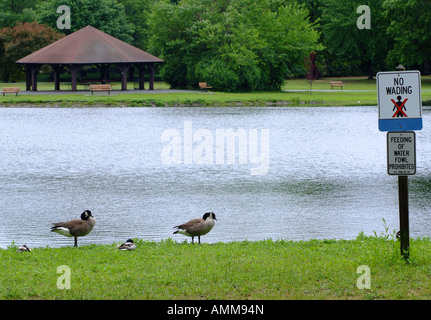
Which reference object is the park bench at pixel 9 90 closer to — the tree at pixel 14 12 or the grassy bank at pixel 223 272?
the tree at pixel 14 12

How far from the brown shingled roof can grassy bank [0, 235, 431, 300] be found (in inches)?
2008

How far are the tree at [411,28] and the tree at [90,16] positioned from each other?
2993 cm

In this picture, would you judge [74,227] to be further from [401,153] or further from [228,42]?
[228,42]

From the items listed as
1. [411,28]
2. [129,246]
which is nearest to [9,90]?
[411,28]

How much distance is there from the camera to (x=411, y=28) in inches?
2862

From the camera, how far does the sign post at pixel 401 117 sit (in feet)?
29.9

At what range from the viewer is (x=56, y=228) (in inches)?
484

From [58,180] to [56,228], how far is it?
415 inches

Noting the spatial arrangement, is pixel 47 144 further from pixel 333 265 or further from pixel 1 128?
pixel 333 265

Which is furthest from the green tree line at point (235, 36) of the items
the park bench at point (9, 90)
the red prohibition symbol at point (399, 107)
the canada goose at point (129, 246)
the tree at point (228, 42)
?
the red prohibition symbol at point (399, 107)

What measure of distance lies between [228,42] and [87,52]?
1281cm

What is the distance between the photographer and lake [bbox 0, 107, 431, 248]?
1536cm

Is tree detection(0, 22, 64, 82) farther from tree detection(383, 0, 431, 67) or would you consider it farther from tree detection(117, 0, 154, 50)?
tree detection(383, 0, 431, 67)
